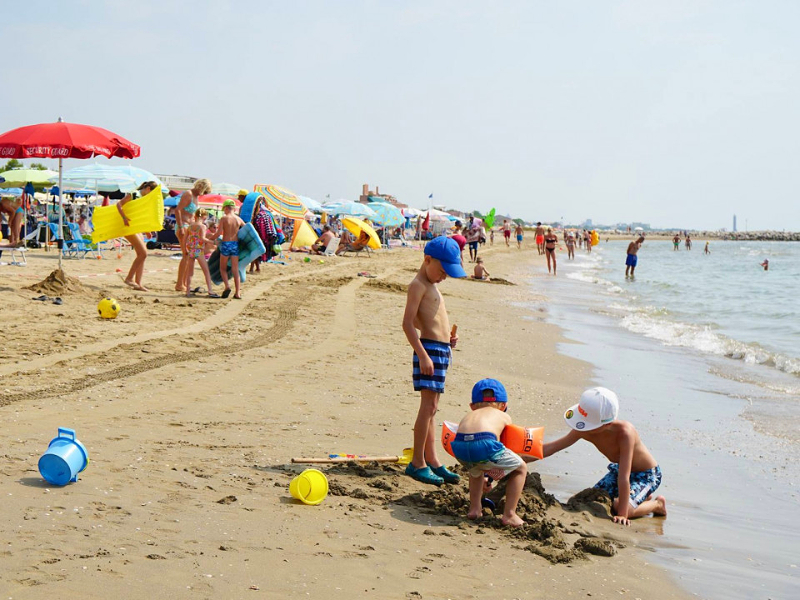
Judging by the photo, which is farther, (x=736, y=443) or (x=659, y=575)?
(x=736, y=443)

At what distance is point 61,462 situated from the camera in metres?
3.92

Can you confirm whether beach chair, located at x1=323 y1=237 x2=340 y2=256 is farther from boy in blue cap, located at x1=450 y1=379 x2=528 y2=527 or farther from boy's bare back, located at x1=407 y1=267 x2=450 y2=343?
boy in blue cap, located at x1=450 y1=379 x2=528 y2=527

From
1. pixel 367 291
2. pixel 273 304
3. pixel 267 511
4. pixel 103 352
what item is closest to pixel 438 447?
pixel 267 511

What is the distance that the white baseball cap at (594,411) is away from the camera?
4.82 metres

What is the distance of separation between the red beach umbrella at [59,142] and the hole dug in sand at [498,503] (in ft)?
26.8

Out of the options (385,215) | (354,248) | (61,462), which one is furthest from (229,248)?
(385,215)

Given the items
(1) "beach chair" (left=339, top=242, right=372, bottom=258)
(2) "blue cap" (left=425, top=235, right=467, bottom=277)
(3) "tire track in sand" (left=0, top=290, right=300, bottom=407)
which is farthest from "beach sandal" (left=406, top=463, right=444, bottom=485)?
(1) "beach chair" (left=339, top=242, right=372, bottom=258)

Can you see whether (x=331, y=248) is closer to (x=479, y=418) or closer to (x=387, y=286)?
(x=387, y=286)

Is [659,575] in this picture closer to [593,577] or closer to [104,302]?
[593,577]

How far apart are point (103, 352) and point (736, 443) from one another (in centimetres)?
564

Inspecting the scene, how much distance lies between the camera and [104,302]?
9719 mm

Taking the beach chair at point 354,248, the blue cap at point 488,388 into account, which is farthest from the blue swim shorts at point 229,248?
the beach chair at point 354,248

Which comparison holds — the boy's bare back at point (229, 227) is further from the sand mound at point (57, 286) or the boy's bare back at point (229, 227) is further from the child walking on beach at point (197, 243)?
the sand mound at point (57, 286)

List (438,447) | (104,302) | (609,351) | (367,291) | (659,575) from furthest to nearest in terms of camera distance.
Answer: (367,291) < (609,351) < (104,302) < (438,447) < (659,575)
